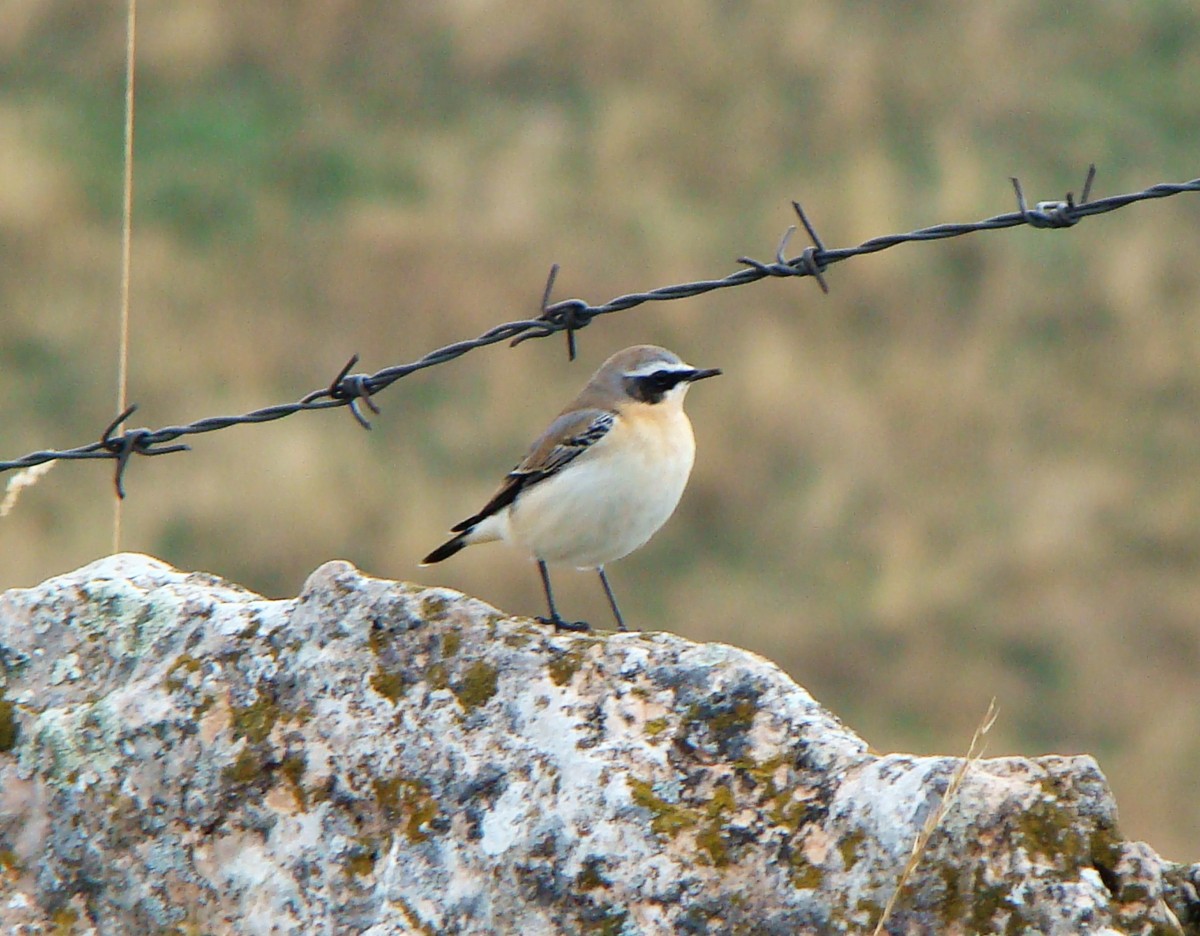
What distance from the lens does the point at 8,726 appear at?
473 cm

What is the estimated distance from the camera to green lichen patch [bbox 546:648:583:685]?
14.6ft

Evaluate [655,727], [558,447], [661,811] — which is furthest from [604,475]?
[661,811]

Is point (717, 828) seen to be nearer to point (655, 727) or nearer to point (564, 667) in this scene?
point (655, 727)

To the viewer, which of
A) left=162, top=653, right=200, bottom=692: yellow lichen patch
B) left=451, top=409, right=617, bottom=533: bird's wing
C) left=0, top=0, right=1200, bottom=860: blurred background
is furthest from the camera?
left=0, top=0, right=1200, bottom=860: blurred background

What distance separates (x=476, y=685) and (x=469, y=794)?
12.0 inches

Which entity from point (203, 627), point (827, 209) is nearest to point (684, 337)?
point (827, 209)

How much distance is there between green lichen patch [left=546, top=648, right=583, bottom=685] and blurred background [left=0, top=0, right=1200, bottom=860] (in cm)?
782

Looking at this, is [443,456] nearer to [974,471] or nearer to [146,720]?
[974,471]

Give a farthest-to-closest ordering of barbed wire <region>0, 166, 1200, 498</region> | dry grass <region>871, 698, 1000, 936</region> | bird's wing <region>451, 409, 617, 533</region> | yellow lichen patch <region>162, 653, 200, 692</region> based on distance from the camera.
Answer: bird's wing <region>451, 409, 617, 533</region> → barbed wire <region>0, 166, 1200, 498</region> → yellow lichen patch <region>162, 653, 200, 692</region> → dry grass <region>871, 698, 1000, 936</region>

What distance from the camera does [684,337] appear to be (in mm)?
15641

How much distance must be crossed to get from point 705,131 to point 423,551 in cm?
674

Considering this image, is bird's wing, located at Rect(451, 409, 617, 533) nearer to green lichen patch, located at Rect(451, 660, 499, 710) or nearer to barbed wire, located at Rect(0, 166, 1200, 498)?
barbed wire, located at Rect(0, 166, 1200, 498)

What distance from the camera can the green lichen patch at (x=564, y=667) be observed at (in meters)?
4.46

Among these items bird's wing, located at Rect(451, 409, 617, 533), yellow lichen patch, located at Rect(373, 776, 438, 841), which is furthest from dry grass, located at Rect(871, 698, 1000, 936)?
bird's wing, located at Rect(451, 409, 617, 533)
